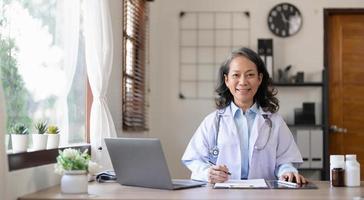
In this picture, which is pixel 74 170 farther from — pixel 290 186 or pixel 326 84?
pixel 326 84

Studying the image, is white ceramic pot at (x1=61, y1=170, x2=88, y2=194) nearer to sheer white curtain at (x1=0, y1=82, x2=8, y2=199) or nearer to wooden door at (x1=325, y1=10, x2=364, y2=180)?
sheer white curtain at (x1=0, y1=82, x2=8, y2=199)

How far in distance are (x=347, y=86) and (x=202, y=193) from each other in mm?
3683

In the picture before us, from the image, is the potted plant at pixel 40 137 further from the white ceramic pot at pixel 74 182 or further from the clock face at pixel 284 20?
the clock face at pixel 284 20

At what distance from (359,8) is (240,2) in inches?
43.9

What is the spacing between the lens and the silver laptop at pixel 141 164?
2070 mm

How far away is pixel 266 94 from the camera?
261cm

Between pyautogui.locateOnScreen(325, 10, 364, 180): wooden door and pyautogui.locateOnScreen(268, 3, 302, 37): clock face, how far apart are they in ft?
1.02

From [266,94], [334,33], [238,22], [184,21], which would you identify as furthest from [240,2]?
[266,94]

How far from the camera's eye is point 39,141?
250cm

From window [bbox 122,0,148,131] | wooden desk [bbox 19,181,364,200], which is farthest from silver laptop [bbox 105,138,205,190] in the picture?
window [bbox 122,0,148,131]

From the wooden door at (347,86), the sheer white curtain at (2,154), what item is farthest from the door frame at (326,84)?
the sheer white curtain at (2,154)

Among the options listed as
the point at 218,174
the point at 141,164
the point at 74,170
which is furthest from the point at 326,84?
the point at 74,170

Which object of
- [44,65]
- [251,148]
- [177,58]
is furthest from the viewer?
[177,58]

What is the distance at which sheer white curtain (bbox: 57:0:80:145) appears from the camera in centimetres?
296
